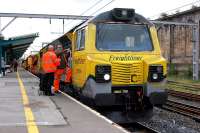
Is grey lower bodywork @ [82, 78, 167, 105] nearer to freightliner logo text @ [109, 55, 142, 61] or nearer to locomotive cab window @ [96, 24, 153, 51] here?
freightliner logo text @ [109, 55, 142, 61]

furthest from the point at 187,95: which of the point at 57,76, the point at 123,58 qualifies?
the point at 123,58

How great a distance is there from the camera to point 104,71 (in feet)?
38.4

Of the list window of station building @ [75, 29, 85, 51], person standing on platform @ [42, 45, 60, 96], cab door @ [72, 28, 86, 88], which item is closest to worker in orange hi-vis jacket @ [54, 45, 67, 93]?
person standing on platform @ [42, 45, 60, 96]

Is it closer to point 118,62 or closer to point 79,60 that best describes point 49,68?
point 79,60

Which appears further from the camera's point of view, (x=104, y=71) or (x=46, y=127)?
(x=104, y=71)

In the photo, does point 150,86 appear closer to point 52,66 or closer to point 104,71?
point 104,71

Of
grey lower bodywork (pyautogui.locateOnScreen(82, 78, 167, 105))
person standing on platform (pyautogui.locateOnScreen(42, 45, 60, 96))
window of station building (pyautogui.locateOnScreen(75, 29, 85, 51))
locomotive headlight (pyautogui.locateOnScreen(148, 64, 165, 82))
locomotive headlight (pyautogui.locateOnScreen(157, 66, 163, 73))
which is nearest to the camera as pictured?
grey lower bodywork (pyautogui.locateOnScreen(82, 78, 167, 105))

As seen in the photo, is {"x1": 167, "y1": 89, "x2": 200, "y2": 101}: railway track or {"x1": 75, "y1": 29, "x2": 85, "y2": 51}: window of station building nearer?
{"x1": 75, "y1": 29, "x2": 85, "y2": 51}: window of station building

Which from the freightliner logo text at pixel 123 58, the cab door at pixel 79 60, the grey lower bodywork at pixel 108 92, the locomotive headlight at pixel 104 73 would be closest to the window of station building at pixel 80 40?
the cab door at pixel 79 60

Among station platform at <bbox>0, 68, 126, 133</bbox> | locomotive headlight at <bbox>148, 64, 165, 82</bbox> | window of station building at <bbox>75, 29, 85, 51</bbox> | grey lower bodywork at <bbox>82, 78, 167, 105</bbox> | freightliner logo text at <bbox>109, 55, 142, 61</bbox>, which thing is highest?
window of station building at <bbox>75, 29, 85, 51</bbox>

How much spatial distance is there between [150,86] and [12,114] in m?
3.65

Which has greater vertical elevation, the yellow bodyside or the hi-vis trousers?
the yellow bodyside

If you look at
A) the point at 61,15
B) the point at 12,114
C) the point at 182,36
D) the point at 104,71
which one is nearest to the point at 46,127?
the point at 12,114

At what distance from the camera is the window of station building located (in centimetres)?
1278
